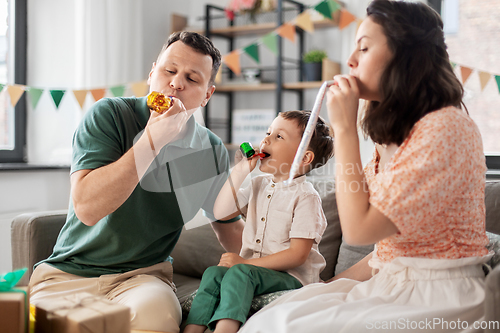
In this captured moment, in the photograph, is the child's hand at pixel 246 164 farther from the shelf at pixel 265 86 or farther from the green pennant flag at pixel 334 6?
the shelf at pixel 265 86

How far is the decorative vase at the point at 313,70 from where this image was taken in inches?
136

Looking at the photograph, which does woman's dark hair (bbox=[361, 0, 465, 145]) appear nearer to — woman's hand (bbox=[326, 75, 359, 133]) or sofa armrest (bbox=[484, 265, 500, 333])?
woman's hand (bbox=[326, 75, 359, 133])

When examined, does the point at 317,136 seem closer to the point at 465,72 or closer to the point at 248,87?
the point at 465,72

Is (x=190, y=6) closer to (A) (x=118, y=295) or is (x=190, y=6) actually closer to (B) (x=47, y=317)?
(A) (x=118, y=295)

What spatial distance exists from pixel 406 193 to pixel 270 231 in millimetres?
616

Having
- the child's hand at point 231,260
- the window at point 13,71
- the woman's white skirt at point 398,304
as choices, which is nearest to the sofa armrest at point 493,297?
the woman's white skirt at point 398,304

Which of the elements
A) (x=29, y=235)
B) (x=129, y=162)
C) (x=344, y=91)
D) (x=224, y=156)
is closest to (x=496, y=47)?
(x=224, y=156)

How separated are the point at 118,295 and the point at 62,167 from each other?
1.99 metres

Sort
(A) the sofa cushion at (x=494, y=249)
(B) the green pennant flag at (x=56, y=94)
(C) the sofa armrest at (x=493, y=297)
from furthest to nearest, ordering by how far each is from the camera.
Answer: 1. (B) the green pennant flag at (x=56, y=94)
2. (A) the sofa cushion at (x=494, y=249)
3. (C) the sofa armrest at (x=493, y=297)

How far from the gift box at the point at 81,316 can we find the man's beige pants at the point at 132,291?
1.09 feet

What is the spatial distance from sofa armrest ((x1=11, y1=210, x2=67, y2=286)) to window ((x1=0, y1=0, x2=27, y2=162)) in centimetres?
160

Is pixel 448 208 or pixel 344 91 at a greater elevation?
pixel 344 91

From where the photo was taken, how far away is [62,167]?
10.4 ft

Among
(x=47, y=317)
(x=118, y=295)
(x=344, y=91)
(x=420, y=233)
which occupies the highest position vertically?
(x=344, y=91)
